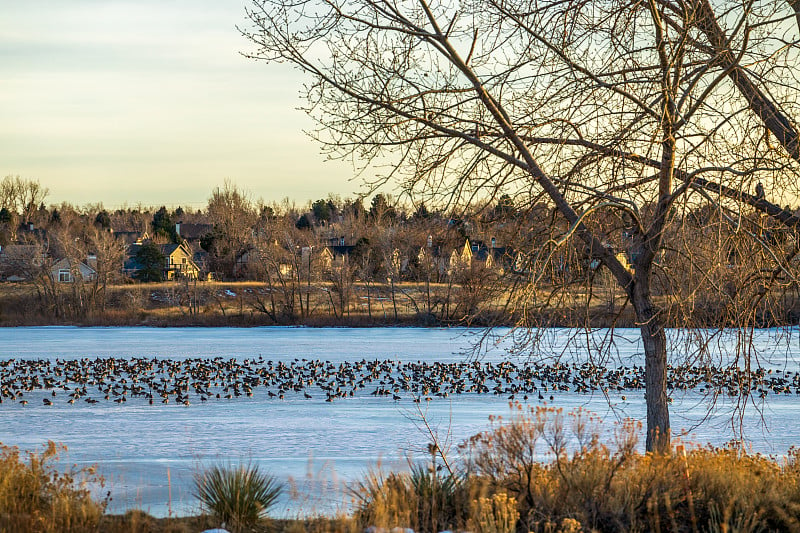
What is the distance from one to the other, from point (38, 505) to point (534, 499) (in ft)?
11.8

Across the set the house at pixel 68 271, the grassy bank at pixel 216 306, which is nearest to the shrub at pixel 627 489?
the grassy bank at pixel 216 306

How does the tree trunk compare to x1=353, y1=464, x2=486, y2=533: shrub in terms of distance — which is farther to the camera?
the tree trunk

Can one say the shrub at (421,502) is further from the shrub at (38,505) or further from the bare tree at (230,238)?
the bare tree at (230,238)

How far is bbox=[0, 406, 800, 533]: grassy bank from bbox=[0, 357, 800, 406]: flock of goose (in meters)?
8.67

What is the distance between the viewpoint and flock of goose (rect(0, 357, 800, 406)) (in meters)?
17.4

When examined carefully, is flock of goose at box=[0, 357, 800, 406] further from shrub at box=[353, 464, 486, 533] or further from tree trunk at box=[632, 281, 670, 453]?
shrub at box=[353, 464, 486, 533]

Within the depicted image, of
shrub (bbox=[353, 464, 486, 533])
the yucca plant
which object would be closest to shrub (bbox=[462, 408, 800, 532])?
shrub (bbox=[353, 464, 486, 533])

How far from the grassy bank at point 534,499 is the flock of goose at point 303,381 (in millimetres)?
8673

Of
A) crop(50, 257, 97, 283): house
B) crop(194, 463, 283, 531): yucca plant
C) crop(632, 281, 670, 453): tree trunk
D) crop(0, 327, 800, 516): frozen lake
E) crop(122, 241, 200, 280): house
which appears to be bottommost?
crop(0, 327, 800, 516): frozen lake

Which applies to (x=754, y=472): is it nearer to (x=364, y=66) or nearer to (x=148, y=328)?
(x=364, y=66)

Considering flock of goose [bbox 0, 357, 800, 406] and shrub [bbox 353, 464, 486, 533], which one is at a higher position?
shrub [bbox 353, 464, 486, 533]

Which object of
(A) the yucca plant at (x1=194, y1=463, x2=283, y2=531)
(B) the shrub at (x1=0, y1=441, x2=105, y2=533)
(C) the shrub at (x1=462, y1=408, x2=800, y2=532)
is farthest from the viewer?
(A) the yucca plant at (x1=194, y1=463, x2=283, y2=531)

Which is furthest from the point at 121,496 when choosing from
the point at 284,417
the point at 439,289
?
the point at 439,289

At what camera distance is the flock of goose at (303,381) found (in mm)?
17438
